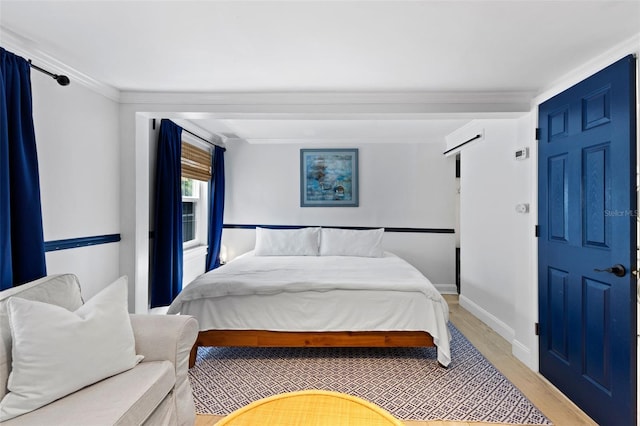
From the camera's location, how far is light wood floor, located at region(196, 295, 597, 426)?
2039 mm

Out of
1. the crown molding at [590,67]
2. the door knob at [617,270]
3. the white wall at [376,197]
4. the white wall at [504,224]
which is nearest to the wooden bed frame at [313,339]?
the white wall at [504,224]

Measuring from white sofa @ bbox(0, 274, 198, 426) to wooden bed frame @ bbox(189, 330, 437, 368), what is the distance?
0.90 m

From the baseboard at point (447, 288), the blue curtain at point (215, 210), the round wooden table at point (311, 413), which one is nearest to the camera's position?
the round wooden table at point (311, 413)

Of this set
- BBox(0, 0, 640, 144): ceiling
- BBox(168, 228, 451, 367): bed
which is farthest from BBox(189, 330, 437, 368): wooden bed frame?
BBox(0, 0, 640, 144): ceiling

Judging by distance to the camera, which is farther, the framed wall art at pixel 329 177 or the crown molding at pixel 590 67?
the framed wall art at pixel 329 177

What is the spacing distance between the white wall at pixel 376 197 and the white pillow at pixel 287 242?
536 millimetres

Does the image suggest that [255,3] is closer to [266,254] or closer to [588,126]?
[588,126]

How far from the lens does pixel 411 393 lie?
7.59 ft

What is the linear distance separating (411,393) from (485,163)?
2.51 m

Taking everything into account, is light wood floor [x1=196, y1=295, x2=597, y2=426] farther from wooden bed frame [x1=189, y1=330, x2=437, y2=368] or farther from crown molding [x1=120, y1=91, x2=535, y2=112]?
crown molding [x1=120, y1=91, x2=535, y2=112]

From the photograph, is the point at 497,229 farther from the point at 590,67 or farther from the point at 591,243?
the point at 590,67

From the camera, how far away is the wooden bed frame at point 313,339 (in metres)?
2.73

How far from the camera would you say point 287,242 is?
4.43m

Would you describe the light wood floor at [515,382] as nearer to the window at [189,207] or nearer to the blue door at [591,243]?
the blue door at [591,243]
